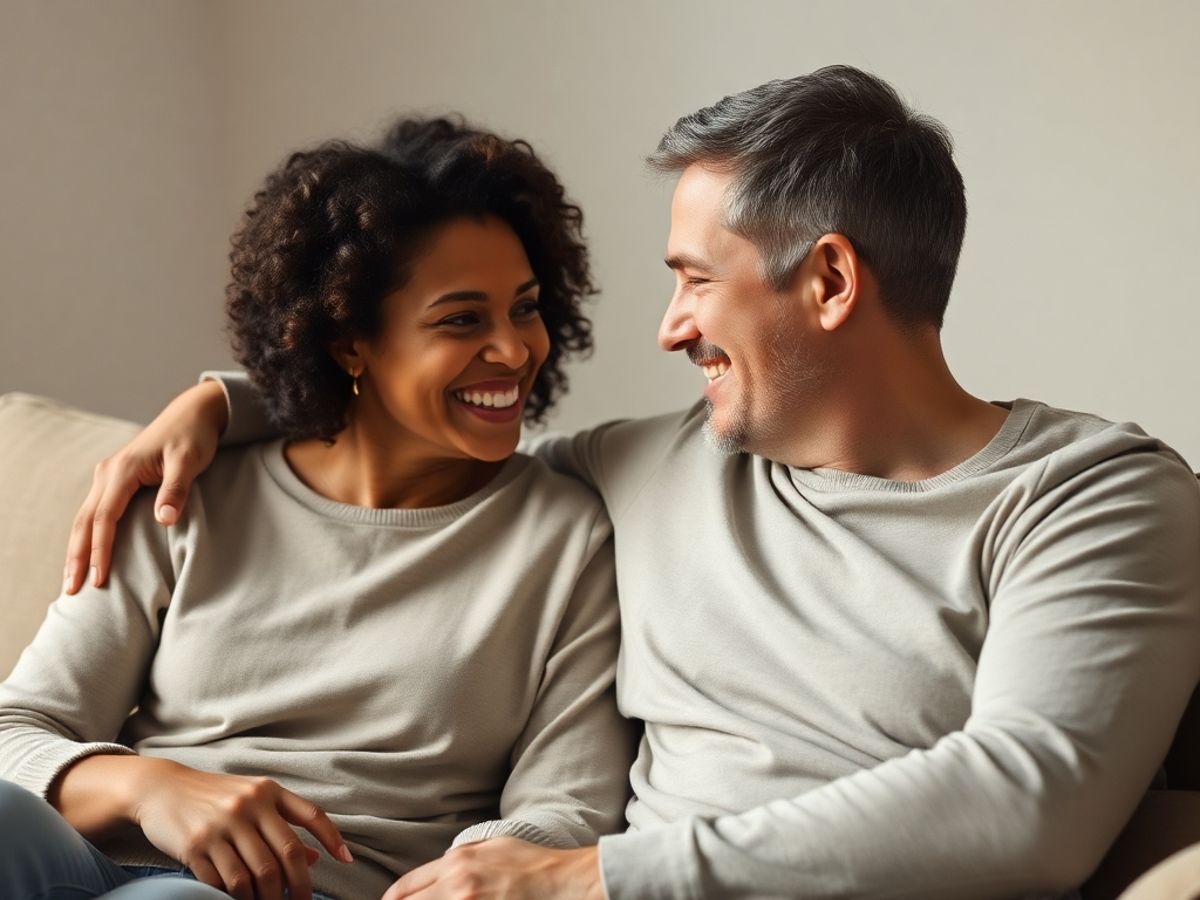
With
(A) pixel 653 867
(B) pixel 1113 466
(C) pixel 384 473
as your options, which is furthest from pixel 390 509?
(B) pixel 1113 466

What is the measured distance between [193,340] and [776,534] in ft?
6.38

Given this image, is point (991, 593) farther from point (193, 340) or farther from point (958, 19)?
point (193, 340)

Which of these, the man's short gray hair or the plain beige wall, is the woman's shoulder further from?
the plain beige wall

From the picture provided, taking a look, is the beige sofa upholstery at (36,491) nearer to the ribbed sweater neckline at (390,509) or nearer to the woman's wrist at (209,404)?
the woman's wrist at (209,404)

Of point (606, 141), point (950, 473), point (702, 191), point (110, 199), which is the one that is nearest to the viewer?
point (950, 473)

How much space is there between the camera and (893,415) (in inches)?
61.1

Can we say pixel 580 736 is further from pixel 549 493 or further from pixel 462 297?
pixel 462 297

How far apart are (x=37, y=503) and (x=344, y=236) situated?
0.64 m

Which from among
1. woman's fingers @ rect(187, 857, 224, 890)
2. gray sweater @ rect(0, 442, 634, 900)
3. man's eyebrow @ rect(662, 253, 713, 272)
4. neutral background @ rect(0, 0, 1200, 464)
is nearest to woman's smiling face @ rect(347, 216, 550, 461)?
gray sweater @ rect(0, 442, 634, 900)

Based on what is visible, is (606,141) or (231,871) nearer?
(231,871)

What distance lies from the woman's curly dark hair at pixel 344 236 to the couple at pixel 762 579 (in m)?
0.01

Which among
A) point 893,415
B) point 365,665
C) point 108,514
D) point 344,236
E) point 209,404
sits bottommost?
point 365,665

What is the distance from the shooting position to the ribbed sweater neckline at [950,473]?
4.83 feet

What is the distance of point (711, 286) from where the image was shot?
5.18 feet
